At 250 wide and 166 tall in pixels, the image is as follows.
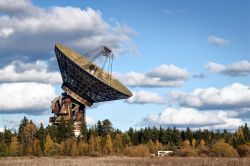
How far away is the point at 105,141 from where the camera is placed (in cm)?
10275

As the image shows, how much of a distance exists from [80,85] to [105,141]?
23.4m

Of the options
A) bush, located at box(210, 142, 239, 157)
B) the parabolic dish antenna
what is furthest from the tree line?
the parabolic dish antenna

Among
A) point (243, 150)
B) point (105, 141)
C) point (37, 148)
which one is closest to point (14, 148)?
point (37, 148)

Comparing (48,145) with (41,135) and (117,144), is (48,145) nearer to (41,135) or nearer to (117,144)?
(41,135)

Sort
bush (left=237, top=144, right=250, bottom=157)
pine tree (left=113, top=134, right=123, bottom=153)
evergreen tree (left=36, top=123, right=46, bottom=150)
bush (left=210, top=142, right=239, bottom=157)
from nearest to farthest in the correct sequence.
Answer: bush (left=210, top=142, right=239, bottom=157) < bush (left=237, top=144, right=250, bottom=157) < evergreen tree (left=36, top=123, right=46, bottom=150) < pine tree (left=113, top=134, right=123, bottom=153)

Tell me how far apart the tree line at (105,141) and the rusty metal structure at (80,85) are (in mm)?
4271

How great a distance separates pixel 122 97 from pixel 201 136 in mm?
55326

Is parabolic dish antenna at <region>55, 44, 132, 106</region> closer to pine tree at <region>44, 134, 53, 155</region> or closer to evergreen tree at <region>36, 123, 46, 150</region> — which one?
pine tree at <region>44, 134, 53, 155</region>

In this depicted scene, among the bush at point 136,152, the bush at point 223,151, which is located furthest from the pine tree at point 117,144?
the bush at point 223,151

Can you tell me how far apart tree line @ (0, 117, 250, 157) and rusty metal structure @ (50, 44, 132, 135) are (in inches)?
168

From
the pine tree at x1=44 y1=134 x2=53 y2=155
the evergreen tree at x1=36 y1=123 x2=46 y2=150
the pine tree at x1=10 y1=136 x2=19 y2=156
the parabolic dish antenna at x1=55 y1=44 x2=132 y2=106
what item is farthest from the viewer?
the evergreen tree at x1=36 y1=123 x2=46 y2=150

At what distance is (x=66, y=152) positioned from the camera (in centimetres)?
9056

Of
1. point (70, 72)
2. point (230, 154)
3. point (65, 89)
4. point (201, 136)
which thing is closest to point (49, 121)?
point (65, 89)

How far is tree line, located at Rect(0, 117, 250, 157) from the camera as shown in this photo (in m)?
86.9
